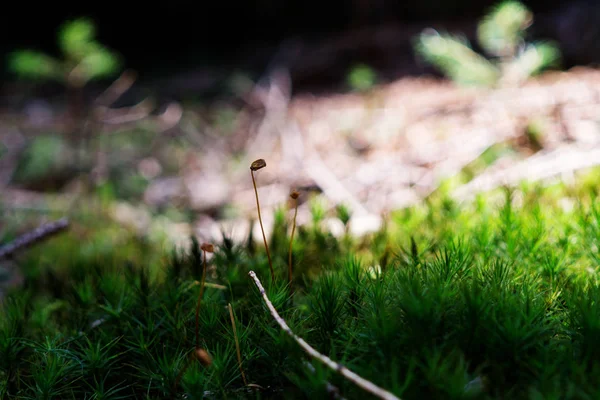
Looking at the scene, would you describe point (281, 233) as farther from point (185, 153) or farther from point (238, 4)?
point (238, 4)

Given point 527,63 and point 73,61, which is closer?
point 527,63

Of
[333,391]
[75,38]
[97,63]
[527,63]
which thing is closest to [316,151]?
[527,63]

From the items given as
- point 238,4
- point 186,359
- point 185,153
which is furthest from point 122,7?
point 186,359

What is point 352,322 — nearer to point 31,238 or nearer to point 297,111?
point 31,238

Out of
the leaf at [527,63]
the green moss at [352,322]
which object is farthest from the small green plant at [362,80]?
the green moss at [352,322]

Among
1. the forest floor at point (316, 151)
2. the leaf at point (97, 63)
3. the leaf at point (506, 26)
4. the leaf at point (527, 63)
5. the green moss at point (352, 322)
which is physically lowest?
the forest floor at point (316, 151)

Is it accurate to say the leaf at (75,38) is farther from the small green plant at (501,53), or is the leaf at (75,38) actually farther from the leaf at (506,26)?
the leaf at (506,26)

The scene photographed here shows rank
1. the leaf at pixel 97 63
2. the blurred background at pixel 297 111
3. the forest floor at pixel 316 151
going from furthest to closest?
1. the leaf at pixel 97 63
2. the blurred background at pixel 297 111
3. the forest floor at pixel 316 151

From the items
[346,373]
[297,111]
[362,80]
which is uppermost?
[346,373]
